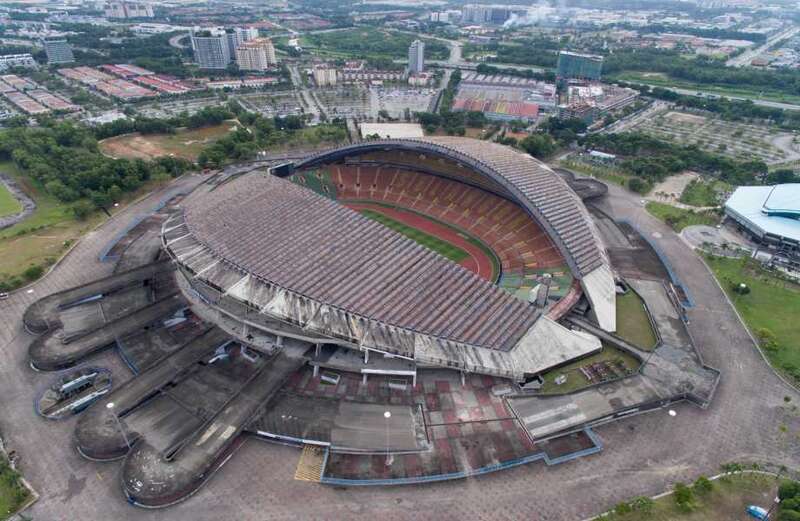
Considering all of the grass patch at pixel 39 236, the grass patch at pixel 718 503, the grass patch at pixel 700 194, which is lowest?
the grass patch at pixel 39 236

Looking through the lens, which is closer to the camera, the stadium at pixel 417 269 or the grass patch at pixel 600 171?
the stadium at pixel 417 269

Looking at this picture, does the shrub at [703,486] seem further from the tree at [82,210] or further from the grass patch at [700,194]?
the tree at [82,210]

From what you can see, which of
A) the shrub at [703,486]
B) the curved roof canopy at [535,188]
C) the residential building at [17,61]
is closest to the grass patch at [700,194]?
the curved roof canopy at [535,188]

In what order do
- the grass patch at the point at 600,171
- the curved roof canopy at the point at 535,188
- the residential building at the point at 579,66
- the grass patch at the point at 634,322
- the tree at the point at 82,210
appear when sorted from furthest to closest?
the residential building at the point at 579,66, the grass patch at the point at 600,171, the tree at the point at 82,210, the curved roof canopy at the point at 535,188, the grass patch at the point at 634,322

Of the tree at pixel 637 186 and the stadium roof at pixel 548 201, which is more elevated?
the stadium roof at pixel 548 201

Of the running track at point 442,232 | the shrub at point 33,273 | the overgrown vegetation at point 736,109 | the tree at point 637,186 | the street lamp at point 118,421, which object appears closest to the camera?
the street lamp at point 118,421

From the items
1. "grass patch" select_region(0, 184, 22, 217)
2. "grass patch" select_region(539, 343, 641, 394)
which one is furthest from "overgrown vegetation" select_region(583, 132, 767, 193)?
"grass patch" select_region(0, 184, 22, 217)
